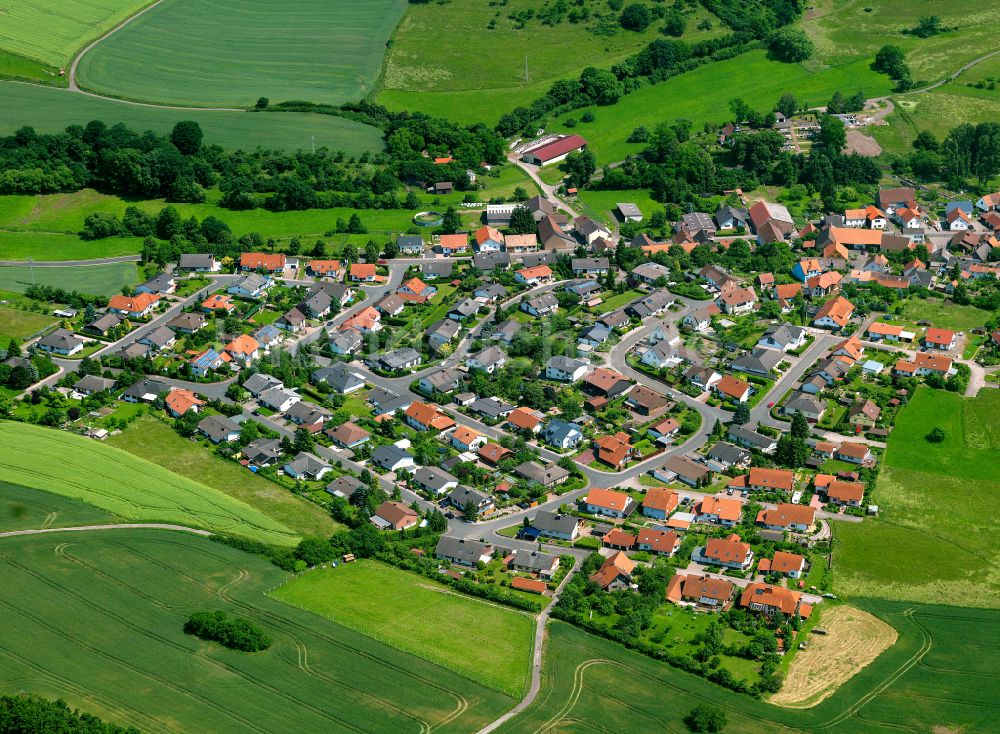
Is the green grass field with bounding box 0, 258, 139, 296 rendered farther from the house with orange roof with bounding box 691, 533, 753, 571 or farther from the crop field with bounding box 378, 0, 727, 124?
the house with orange roof with bounding box 691, 533, 753, 571

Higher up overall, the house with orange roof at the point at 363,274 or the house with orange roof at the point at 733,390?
the house with orange roof at the point at 733,390

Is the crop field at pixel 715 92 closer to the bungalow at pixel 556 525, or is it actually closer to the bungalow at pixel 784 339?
the bungalow at pixel 784 339

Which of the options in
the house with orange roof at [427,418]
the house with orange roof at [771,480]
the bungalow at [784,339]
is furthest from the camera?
the bungalow at [784,339]

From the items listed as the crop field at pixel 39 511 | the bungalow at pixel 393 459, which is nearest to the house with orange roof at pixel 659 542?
the bungalow at pixel 393 459

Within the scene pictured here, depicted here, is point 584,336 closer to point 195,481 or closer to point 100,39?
point 195,481

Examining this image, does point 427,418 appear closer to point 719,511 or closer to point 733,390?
point 719,511

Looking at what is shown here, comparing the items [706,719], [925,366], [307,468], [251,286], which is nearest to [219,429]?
[307,468]

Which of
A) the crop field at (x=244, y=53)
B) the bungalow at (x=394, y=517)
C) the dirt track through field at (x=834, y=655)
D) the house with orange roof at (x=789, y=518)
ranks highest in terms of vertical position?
the crop field at (x=244, y=53)
